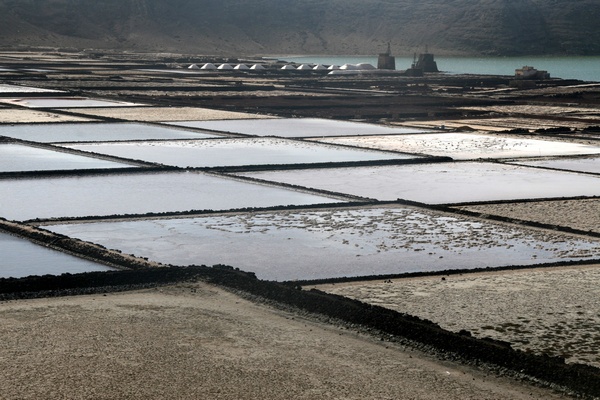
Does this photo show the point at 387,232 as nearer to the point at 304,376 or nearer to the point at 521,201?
the point at 521,201

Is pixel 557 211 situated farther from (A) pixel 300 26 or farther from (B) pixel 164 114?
(A) pixel 300 26

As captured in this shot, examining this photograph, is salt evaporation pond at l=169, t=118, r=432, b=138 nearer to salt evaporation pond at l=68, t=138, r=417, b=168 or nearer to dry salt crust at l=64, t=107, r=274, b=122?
dry salt crust at l=64, t=107, r=274, b=122

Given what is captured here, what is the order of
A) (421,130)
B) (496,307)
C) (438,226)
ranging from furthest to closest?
1. (421,130)
2. (438,226)
3. (496,307)

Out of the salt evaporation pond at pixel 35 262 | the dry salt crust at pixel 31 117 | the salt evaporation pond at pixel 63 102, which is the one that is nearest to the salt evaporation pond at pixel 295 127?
the dry salt crust at pixel 31 117

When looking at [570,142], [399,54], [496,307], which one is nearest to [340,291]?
[496,307]

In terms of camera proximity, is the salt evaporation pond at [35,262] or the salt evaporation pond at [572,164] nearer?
the salt evaporation pond at [35,262]

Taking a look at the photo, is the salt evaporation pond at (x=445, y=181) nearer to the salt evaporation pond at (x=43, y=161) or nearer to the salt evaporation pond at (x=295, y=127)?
the salt evaporation pond at (x=43, y=161)
